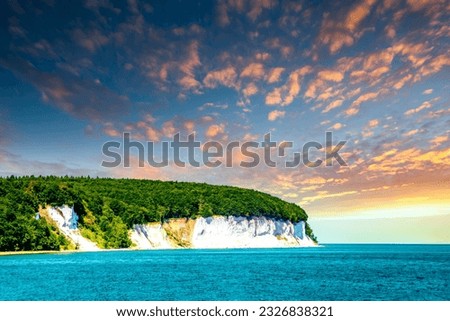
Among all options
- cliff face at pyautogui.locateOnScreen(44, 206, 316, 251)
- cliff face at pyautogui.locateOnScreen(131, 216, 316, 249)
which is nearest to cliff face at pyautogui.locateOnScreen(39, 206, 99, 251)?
cliff face at pyautogui.locateOnScreen(44, 206, 316, 251)

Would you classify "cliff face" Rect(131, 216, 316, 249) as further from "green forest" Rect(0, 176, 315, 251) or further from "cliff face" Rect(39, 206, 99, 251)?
"cliff face" Rect(39, 206, 99, 251)

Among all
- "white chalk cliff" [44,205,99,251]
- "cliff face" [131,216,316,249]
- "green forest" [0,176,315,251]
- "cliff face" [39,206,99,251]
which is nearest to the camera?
"green forest" [0,176,315,251]

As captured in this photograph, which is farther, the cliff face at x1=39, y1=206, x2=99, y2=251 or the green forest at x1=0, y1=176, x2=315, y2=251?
the cliff face at x1=39, y1=206, x2=99, y2=251

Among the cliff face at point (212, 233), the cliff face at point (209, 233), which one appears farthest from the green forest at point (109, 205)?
the cliff face at point (212, 233)

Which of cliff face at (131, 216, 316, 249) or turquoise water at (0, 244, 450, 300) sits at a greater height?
cliff face at (131, 216, 316, 249)

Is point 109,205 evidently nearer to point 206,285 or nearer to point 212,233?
point 212,233

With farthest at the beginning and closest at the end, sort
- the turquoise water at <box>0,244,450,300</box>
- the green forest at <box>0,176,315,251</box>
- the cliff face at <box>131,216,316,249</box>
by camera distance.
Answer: the cliff face at <box>131,216,316,249</box>, the green forest at <box>0,176,315,251</box>, the turquoise water at <box>0,244,450,300</box>
